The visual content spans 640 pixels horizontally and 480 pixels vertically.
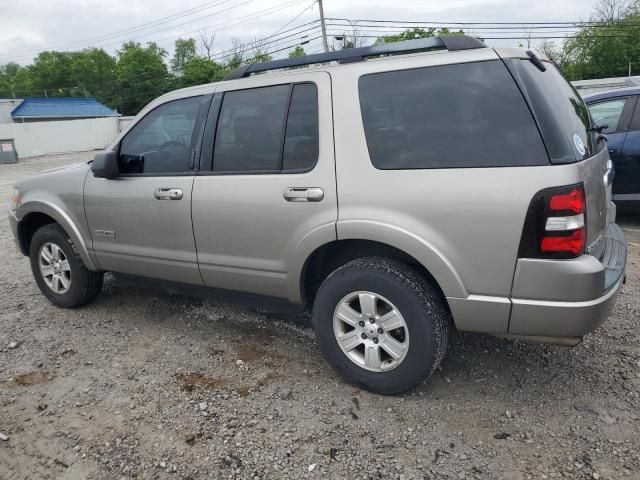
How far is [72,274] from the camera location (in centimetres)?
431

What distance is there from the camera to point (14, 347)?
3828 millimetres

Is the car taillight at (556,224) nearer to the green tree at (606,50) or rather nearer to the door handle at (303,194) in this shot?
the door handle at (303,194)

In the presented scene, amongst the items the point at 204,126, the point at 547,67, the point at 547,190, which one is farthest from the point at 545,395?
the point at 204,126

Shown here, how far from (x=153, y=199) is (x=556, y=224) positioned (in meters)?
2.59

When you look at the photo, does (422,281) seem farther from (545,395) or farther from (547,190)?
(545,395)

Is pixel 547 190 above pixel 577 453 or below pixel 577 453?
above

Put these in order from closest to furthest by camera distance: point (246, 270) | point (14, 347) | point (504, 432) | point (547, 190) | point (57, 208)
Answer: point (547, 190) < point (504, 432) < point (246, 270) < point (14, 347) < point (57, 208)

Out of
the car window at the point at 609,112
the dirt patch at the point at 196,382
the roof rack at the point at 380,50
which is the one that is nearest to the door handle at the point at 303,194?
the roof rack at the point at 380,50

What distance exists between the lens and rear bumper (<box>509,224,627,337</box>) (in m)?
2.37

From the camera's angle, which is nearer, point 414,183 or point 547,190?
point 547,190

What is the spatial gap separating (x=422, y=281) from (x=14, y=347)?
10.2 ft

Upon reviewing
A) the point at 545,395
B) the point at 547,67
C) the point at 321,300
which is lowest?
the point at 545,395

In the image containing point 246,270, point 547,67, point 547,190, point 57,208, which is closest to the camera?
point 547,190

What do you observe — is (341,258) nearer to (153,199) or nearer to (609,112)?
(153,199)
